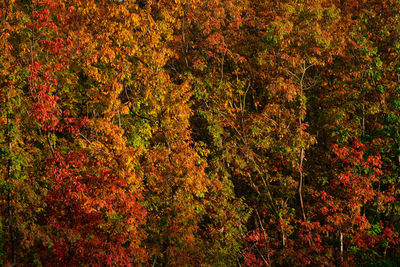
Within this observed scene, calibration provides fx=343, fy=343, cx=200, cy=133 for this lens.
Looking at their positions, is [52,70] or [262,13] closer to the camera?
[52,70]

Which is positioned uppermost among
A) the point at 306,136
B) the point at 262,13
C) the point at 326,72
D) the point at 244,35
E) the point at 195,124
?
the point at 262,13

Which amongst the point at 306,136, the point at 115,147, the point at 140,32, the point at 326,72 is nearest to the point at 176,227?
the point at 115,147

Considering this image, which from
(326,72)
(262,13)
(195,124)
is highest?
(262,13)

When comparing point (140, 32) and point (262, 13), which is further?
point (262, 13)

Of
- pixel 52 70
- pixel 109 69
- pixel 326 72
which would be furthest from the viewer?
pixel 326 72

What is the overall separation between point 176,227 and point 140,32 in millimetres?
7457

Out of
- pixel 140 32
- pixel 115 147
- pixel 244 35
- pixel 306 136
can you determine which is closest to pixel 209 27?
pixel 244 35

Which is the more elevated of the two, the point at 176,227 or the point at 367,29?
the point at 367,29

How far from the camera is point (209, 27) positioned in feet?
50.8

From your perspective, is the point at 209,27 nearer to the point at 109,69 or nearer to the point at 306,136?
the point at 109,69

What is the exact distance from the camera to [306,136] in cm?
1409

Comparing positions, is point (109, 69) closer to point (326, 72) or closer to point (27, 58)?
point (27, 58)

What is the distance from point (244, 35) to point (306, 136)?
571 cm

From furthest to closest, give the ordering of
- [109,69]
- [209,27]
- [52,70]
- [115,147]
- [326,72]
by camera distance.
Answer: [326,72], [209,27], [109,69], [52,70], [115,147]
